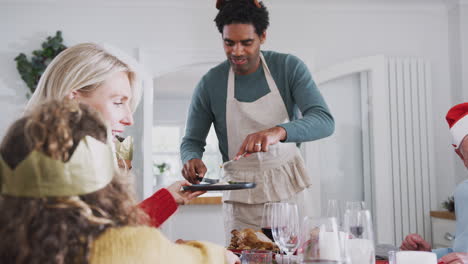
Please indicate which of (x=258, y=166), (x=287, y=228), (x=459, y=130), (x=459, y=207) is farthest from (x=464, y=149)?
(x=287, y=228)

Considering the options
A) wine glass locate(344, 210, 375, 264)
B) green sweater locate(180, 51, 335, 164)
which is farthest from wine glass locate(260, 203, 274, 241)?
green sweater locate(180, 51, 335, 164)

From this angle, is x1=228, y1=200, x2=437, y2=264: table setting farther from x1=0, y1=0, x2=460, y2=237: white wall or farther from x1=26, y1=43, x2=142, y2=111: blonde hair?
x1=0, y1=0, x2=460, y2=237: white wall

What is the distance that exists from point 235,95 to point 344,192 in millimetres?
2235

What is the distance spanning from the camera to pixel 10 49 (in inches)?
158

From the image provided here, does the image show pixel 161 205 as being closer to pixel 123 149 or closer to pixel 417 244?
pixel 123 149

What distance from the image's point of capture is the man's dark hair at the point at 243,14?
2078 mm

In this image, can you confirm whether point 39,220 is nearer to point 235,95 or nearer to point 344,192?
point 235,95

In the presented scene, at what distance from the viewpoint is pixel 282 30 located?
4145mm

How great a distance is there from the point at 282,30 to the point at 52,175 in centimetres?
361

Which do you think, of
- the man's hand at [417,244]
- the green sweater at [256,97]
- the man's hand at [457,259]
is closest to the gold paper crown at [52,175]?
the man's hand at [457,259]

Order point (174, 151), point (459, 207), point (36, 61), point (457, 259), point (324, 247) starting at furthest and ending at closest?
point (174, 151) < point (36, 61) < point (459, 207) < point (457, 259) < point (324, 247)

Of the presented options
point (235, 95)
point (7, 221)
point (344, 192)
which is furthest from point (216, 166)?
point (7, 221)

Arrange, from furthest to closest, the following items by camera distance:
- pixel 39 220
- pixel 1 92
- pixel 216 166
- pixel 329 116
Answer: pixel 216 166, pixel 1 92, pixel 329 116, pixel 39 220

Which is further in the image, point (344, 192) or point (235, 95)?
point (344, 192)
